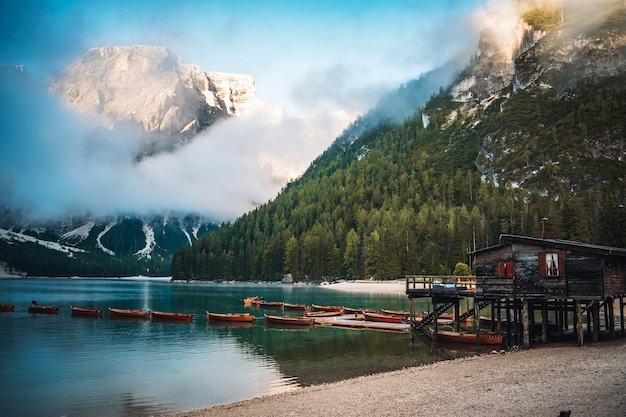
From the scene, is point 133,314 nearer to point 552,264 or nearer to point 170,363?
point 170,363

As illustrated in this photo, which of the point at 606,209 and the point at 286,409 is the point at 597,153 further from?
the point at 286,409

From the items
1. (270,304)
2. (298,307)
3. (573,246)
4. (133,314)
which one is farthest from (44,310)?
(573,246)

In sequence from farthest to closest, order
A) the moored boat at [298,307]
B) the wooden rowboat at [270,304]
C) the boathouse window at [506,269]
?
the wooden rowboat at [270,304] → the moored boat at [298,307] → the boathouse window at [506,269]

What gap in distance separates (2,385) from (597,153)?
209 metres

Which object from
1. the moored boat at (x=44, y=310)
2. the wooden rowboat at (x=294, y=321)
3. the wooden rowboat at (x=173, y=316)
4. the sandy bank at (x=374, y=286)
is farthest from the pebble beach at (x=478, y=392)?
the sandy bank at (x=374, y=286)

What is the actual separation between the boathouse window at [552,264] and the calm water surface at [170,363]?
10622 millimetres

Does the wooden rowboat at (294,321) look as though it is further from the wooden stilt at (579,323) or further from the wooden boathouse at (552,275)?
the wooden stilt at (579,323)

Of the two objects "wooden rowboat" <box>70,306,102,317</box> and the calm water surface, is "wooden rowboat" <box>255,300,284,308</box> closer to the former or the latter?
the calm water surface

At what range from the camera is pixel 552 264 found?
42406 mm

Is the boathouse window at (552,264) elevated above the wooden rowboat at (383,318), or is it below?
above

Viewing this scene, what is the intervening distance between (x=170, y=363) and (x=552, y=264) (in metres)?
36.0

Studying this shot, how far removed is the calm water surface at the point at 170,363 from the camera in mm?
32438

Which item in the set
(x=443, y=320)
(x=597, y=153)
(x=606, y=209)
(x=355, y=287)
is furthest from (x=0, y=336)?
(x=597, y=153)

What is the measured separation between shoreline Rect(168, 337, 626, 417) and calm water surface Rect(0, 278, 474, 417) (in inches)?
192
